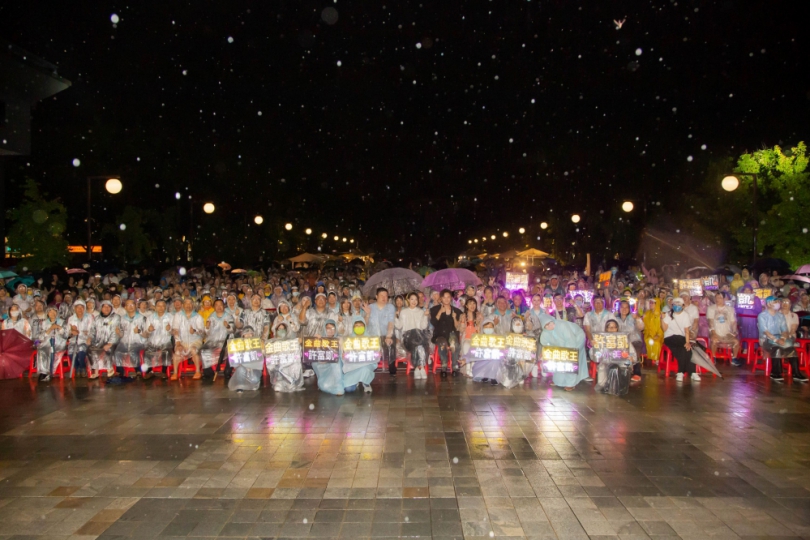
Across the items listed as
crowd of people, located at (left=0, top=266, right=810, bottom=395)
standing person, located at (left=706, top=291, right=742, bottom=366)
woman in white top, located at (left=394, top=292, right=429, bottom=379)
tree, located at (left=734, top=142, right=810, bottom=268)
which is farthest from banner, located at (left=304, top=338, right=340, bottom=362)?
tree, located at (left=734, top=142, right=810, bottom=268)

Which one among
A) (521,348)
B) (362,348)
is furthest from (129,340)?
(521,348)

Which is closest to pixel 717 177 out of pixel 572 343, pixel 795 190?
pixel 795 190

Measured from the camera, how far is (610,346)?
935 centimetres

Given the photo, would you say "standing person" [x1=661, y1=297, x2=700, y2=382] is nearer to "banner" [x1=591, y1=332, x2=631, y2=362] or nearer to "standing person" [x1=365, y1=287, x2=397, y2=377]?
"banner" [x1=591, y1=332, x2=631, y2=362]

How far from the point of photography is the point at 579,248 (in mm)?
37875

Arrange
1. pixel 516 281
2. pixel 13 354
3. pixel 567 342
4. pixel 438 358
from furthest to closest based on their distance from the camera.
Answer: pixel 516 281
pixel 438 358
pixel 13 354
pixel 567 342

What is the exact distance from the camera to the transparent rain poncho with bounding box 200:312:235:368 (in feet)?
35.4

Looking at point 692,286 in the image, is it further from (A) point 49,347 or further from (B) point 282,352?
(A) point 49,347

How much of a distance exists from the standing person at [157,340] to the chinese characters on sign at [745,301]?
1138 centimetres

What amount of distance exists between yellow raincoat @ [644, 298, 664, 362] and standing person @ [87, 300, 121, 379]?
9900mm

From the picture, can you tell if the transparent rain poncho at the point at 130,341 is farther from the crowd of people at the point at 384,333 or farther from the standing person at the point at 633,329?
the standing person at the point at 633,329

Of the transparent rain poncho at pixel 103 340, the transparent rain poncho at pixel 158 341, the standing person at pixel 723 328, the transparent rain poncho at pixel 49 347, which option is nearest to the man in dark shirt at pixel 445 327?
the transparent rain poncho at pixel 158 341

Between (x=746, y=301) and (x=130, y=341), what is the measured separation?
12131 mm

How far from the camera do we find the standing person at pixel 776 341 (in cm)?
1018
